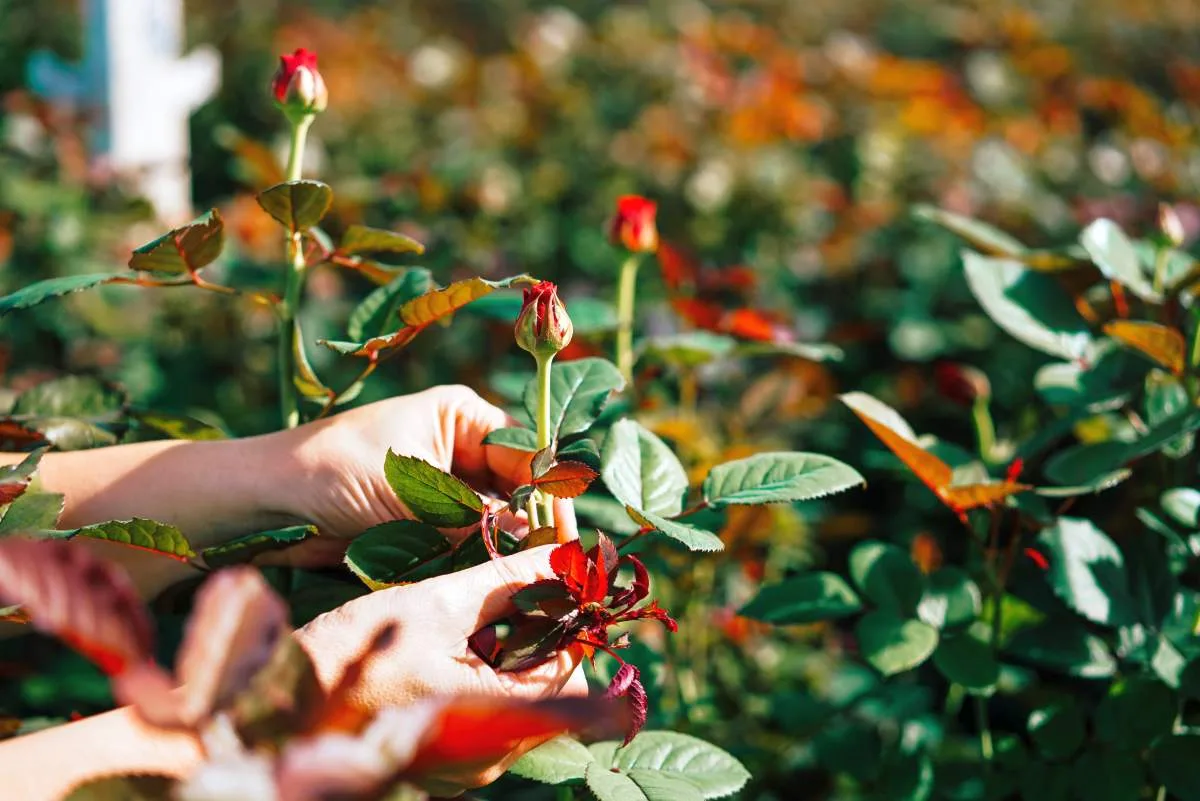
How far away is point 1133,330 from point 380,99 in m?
2.21

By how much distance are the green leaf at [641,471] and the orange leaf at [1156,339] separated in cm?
43

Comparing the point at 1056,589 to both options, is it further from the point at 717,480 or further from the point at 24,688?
the point at 24,688

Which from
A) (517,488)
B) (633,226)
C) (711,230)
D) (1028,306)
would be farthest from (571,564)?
(711,230)

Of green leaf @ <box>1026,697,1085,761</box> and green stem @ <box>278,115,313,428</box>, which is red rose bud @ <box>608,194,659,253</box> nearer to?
green stem @ <box>278,115,313,428</box>

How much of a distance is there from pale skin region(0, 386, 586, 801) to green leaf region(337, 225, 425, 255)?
0.13m

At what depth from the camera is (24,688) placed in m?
1.56

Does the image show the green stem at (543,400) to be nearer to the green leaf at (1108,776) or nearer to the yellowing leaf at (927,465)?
the yellowing leaf at (927,465)

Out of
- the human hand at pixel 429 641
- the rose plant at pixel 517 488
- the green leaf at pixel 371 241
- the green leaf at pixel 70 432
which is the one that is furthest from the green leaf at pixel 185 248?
the human hand at pixel 429 641

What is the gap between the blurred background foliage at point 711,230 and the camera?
145 centimetres

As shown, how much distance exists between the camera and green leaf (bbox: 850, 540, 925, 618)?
1005 millimetres

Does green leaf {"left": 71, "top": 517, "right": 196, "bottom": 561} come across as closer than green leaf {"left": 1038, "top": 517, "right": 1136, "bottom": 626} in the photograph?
Yes

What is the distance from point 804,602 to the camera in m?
1.02

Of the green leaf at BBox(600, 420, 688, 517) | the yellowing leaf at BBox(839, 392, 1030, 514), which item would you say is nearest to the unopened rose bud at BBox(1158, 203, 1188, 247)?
the yellowing leaf at BBox(839, 392, 1030, 514)

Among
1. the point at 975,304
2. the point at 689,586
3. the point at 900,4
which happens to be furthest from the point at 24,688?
the point at 900,4
